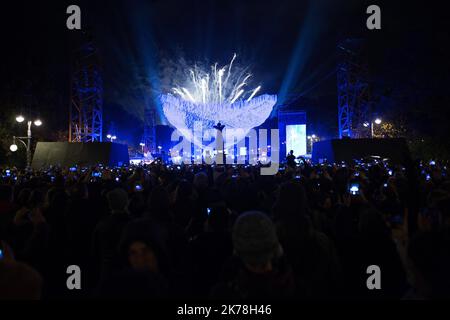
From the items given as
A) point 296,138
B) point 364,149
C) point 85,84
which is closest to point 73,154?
point 85,84

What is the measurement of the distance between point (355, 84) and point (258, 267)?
1114 inches

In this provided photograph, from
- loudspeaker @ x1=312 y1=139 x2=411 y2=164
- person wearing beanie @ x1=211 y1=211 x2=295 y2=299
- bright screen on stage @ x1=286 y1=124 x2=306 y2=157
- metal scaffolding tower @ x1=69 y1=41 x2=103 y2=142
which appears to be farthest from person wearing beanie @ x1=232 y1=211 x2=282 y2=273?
bright screen on stage @ x1=286 y1=124 x2=306 y2=157

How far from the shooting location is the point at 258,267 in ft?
8.18

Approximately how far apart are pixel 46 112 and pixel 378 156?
34.7 metres

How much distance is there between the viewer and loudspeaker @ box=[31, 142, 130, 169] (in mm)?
21703

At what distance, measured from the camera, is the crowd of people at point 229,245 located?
2398 millimetres

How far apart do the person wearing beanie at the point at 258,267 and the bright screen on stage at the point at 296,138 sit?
34.9 metres

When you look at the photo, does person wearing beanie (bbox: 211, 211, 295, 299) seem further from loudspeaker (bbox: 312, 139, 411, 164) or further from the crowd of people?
loudspeaker (bbox: 312, 139, 411, 164)

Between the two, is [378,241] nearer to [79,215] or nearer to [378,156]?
[79,215]

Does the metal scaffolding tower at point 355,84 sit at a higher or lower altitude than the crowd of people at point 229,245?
higher

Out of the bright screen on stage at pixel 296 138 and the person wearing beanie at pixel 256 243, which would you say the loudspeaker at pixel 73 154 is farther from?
the bright screen on stage at pixel 296 138

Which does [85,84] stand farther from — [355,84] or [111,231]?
[111,231]

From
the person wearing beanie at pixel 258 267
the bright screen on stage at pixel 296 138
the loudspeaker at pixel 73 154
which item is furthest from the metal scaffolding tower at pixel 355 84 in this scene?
the person wearing beanie at pixel 258 267

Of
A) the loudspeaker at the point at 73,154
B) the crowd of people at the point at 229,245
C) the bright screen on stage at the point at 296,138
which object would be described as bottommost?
the crowd of people at the point at 229,245
